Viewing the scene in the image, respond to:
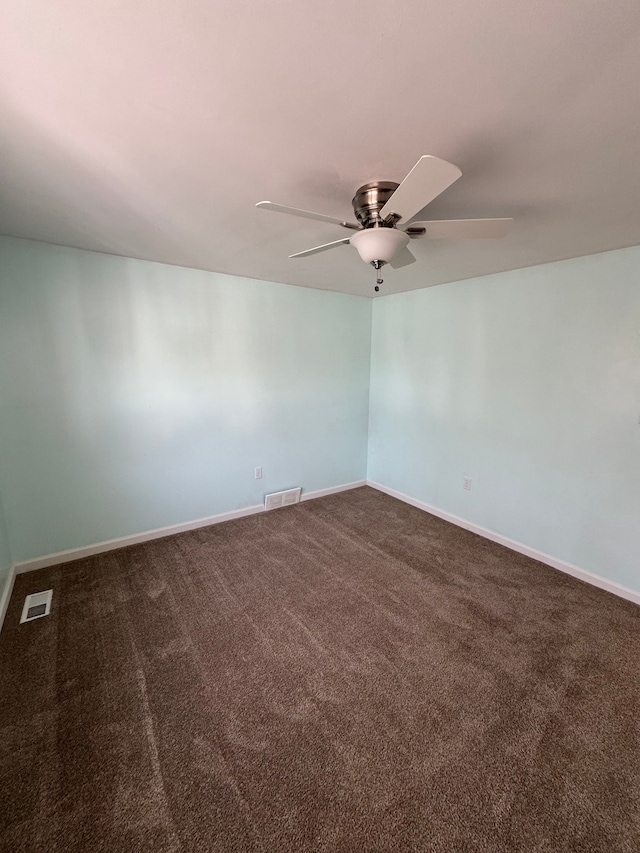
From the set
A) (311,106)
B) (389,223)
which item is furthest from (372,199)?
(311,106)

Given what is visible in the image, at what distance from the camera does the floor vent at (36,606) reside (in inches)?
82.8

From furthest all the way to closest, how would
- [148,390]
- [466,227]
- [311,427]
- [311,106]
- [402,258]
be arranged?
[311,427]
[148,390]
[402,258]
[466,227]
[311,106]

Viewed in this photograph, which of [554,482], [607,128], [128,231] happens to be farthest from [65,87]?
[554,482]

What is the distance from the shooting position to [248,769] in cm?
132

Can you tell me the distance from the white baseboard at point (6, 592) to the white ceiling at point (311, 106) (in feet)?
7.46

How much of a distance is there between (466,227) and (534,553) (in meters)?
2.58

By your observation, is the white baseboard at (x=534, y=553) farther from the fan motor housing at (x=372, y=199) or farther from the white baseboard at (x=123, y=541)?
the fan motor housing at (x=372, y=199)

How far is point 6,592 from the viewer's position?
7.34 ft

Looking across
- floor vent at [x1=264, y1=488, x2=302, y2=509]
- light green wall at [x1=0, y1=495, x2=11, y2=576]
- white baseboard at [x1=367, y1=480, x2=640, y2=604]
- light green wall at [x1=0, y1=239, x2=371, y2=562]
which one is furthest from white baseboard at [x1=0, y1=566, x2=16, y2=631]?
white baseboard at [x1=367, y1=480, x2=640, y2=604]

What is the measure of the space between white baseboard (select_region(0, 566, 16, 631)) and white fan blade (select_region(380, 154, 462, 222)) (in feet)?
9.90

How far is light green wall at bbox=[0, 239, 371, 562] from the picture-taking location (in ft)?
8.00

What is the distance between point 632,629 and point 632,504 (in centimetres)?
77

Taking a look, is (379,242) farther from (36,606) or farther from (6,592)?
(6,592)

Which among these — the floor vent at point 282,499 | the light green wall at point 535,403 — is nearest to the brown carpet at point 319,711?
the light green wall at point 535,403
